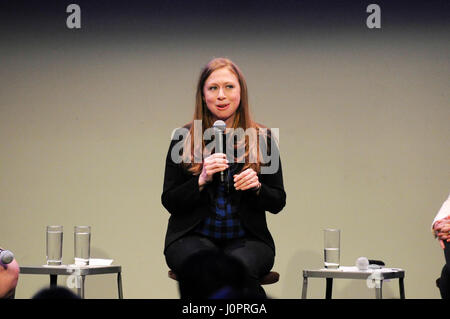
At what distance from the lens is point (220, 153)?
2500 mm

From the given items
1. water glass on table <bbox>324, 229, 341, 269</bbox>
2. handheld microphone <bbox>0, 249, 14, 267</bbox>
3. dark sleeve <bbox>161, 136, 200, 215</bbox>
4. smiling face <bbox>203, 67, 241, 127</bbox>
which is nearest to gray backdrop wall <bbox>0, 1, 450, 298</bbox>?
water glass on table <bbox>324, 229, 341, 269</bbox>

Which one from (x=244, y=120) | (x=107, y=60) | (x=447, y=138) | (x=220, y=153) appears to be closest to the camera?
(x=220, y=153)

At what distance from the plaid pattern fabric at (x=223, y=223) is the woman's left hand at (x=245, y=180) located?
95 millimetres

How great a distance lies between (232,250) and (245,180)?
303mm

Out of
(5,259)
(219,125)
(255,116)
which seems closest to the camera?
(5,259)

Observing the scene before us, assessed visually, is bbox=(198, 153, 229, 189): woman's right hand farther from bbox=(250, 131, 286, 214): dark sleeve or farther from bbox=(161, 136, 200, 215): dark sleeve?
bbox=(250, 131, 286, 214): dark sleeve

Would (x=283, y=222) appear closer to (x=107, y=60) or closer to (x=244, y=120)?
(x=244, y=120)

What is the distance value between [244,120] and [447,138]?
1.70 m

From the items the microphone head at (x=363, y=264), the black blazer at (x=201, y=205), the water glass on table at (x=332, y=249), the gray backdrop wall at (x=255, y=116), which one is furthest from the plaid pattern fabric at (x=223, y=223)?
the gray backdrop wall at (x=255, y=116)

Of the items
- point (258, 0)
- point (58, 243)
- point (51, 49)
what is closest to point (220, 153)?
point (58, 243)

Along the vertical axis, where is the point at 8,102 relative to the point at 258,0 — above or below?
below

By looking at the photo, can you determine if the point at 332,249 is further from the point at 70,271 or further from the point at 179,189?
the point at 70,271

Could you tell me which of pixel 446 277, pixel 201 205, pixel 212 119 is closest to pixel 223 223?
pixel 201 205

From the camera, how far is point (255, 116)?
158 inches
